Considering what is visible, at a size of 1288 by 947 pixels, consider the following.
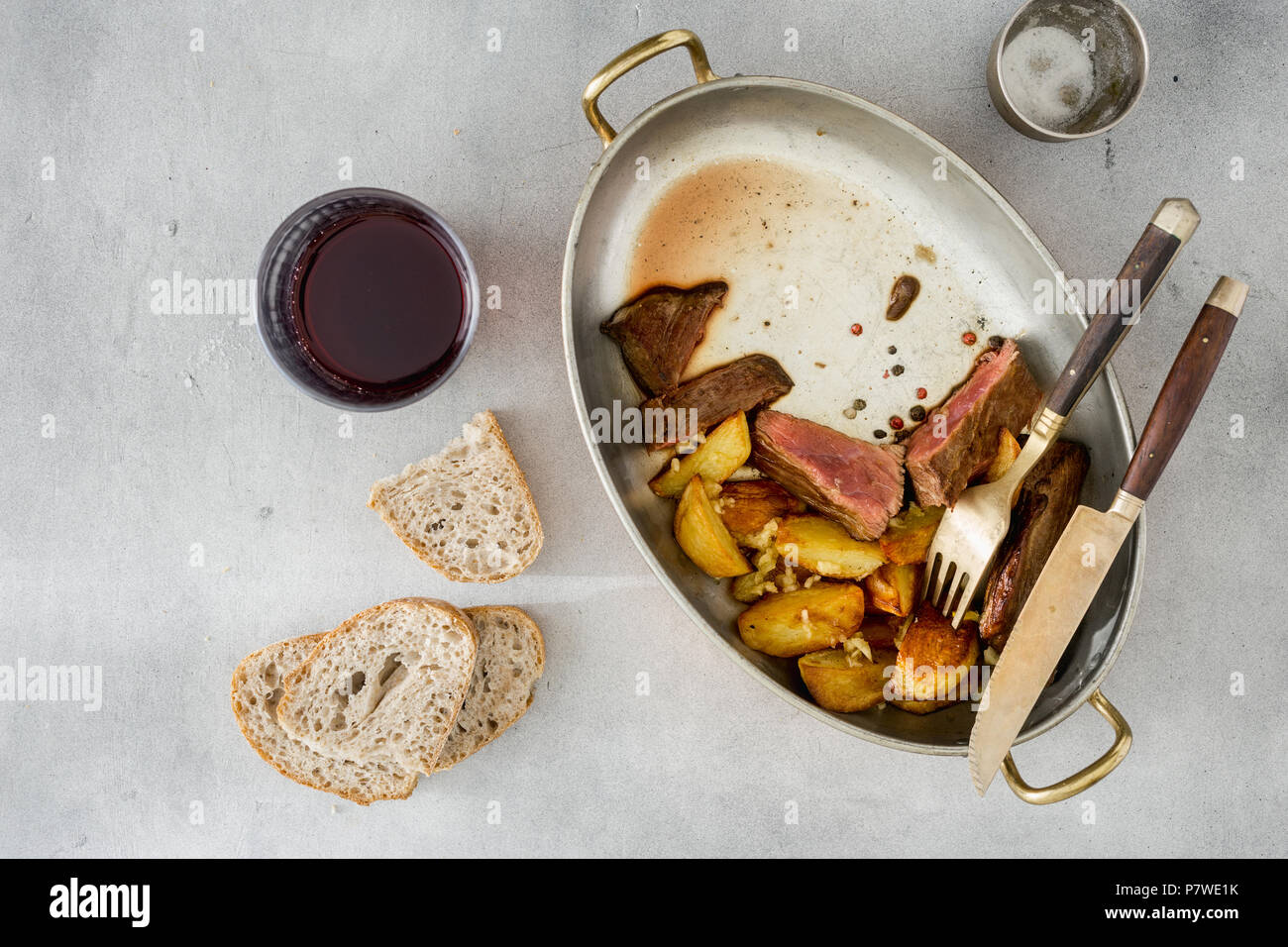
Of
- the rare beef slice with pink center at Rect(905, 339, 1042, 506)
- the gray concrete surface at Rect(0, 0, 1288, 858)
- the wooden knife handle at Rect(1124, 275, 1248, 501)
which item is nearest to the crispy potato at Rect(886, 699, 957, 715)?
the gray concrete surface at Rect(0, 0, 1288, 858)

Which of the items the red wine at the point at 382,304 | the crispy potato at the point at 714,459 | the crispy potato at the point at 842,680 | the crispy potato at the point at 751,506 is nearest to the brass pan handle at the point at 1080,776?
the crispy potato at the point at 842,680

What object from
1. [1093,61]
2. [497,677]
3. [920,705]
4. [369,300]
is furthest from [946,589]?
[369,300]

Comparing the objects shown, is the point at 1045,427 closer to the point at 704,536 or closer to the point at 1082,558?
the point at 1082,558

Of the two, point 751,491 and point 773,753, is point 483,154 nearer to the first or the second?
point 751,491

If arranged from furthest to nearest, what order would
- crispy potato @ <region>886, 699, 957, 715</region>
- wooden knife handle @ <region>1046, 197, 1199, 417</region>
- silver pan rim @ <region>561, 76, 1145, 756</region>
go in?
crispy potato @ <region>886, 699, 957, 715</region>
silver pan rim @ <region>561, 76, 1145, 756</region>
wooden knife handle @ <region>1046, 197, 1199, 417</region>

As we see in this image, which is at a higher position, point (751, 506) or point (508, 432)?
point (508, 432)

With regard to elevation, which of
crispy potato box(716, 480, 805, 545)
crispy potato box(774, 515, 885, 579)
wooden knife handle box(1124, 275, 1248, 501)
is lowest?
crispy potato box(774, 515, 885, 579)

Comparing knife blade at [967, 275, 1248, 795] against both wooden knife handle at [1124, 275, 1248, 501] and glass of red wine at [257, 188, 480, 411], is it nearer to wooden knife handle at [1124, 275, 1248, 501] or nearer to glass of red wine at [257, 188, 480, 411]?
wooden knife handle at [1124, 275, 1248, 501]
